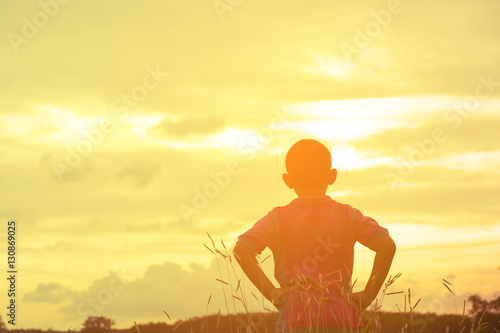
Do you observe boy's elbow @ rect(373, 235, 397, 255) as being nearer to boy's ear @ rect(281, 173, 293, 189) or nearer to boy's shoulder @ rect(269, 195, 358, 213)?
boy's shoulder @ rect(269, 195, 358, 213)

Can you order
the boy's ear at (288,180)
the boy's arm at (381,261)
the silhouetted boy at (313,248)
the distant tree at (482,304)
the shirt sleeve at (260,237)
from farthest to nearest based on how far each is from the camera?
1. the distant tree at (482,304)
2. the boy's ear at (288,180)
3. the shirt sleeve at (260,237)
4. the boy's arm at (381,261)
5. the silhouetted boy at (313,248)

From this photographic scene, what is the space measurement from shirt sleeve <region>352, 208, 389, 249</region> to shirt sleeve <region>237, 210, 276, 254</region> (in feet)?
2.64

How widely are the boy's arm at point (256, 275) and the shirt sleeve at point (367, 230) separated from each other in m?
0.93

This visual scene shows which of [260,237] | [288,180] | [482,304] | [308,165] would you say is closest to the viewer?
[260,237]

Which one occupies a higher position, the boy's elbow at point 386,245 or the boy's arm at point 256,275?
the boy's elbow at point 386,245

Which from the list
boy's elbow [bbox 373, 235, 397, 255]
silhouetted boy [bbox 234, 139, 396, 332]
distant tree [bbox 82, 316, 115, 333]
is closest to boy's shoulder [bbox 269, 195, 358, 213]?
silhouetted boy [bbox 234, 139, 396, 332]

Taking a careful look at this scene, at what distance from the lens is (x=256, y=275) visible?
5.43 metres

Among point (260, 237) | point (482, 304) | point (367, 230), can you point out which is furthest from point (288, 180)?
point (482, 304)

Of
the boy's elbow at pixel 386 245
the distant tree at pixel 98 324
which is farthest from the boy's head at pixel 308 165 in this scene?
the distant tree at pixel 98 324

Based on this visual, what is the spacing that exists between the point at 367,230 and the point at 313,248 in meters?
0.56

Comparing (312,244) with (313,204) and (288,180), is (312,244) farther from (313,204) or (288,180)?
(288,180)

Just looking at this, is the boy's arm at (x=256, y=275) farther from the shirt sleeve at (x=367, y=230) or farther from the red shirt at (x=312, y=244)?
the shirt sleeve at (x=367, y=230)

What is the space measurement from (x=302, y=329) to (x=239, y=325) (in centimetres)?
76

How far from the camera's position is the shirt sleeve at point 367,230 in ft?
18.3
